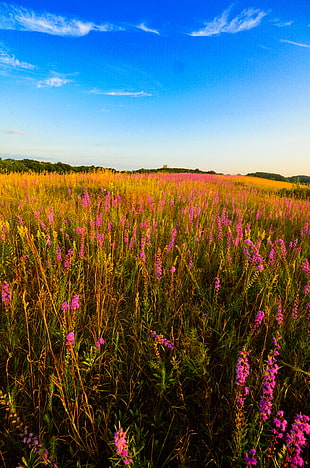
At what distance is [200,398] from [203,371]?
18 cm

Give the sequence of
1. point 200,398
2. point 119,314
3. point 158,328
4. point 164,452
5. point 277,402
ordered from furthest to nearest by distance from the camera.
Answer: point 119,314
point 158,328
point 200,398
point 277,402
point 164,452

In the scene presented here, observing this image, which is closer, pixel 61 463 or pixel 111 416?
pixel 61 463

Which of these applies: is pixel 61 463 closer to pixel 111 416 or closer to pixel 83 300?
pixel 111 416

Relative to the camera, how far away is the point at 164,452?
4.15ft

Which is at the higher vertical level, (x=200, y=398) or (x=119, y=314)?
(x=119, y=314)

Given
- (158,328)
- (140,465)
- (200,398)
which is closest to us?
(140,465)

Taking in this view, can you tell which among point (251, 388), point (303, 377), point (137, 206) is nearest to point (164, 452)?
point (251, 388)

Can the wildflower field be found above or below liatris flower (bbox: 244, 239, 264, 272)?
below

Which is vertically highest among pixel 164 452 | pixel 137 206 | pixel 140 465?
pixel 137 206

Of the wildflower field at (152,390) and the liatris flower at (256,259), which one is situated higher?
the liatris flower at (256,259)

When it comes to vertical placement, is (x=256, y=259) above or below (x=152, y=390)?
above

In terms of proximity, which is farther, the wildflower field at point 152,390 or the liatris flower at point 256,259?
the liatris flower at point 256,259

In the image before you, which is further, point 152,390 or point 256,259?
point 256,259

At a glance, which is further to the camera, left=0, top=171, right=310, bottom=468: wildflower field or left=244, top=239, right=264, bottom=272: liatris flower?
left=244, top=239, right=264, bottom=272: liatris flower
